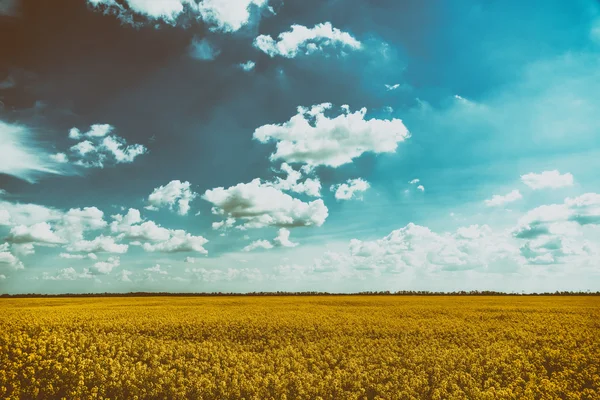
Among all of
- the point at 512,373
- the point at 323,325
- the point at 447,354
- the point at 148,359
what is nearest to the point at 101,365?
the point at 148,359

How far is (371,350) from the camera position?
72.8 ft

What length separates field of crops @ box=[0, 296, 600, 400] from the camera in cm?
1738

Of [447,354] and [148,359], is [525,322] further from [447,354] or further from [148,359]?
[148,359]

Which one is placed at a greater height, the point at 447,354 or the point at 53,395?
the point at 447,354

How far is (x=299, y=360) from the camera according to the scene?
2073 cm

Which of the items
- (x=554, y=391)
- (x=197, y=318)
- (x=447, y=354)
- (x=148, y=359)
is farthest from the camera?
(x=197, y=318)

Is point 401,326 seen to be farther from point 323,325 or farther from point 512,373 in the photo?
point 512,373

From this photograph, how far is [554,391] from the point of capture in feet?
55.2

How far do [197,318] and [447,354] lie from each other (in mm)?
21899

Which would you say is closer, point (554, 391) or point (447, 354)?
point (554, 391)

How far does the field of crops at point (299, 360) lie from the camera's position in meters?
17.4

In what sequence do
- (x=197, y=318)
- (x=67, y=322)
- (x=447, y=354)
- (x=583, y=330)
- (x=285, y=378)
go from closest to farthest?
(x=285, y=378) → (x=447, y=354) → (x=583, y=330) → (x=67, y=322) → (x=197, y=318)

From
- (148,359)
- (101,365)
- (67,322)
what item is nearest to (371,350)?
(148,359)

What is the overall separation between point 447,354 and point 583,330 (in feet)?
47.6
